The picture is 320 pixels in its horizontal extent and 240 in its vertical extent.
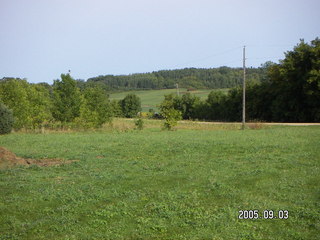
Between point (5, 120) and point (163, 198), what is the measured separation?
22372mm

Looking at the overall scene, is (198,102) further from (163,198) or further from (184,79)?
(163,198)

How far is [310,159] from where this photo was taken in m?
11.6

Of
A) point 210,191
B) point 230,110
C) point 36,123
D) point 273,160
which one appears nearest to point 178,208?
point 210,191

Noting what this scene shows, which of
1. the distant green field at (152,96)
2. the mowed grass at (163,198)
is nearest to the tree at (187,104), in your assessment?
the distant green field at (152,96)

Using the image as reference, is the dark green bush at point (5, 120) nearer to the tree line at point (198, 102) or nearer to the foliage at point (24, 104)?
the tree line at point (198, 102)

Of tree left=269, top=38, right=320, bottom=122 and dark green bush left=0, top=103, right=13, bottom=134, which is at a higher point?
tree left=269, top=38, right=320, bottom=122

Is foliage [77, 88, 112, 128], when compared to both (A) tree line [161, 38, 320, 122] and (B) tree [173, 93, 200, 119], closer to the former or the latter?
(A) tree line [161, 38, 320, 122]

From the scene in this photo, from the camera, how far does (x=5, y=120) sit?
25969 millimetres

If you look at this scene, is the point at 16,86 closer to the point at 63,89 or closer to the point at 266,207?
the point at 63,89

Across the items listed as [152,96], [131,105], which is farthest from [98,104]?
[152,96]

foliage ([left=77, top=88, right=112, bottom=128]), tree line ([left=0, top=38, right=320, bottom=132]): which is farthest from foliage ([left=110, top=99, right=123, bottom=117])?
foliage ([left=77, top=88, right=112, bottom=128])

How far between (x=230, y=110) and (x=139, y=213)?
51930 millimetres

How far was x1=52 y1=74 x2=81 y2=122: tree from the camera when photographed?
1323 inches

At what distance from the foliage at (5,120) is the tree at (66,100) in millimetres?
7313
